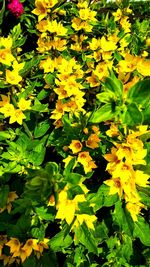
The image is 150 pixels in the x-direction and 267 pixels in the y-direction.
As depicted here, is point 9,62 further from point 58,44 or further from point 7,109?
point 58,44

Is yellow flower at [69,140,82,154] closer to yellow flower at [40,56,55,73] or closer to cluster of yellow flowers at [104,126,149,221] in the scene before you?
cluster of yellow flowers at [104,126,149,221]

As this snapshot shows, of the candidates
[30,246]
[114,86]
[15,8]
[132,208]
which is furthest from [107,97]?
[15,8]

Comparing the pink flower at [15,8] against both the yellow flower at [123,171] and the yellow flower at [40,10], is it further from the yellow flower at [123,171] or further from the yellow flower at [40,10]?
the yellow flower at [123,171]

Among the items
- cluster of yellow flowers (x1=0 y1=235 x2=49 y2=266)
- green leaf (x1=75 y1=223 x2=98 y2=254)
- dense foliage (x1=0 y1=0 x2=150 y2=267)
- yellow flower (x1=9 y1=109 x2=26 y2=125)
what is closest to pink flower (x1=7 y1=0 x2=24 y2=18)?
dense foliage (x1=0 y1=0 x2=150 y2=267)

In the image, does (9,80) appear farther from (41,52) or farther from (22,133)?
(41,52)

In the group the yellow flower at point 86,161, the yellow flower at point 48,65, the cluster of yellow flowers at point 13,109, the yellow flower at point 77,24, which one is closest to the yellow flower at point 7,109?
the cluster of yellow flowers at point 13,109

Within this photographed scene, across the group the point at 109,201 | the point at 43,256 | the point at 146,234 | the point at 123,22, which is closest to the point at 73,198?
the point at 109,201
